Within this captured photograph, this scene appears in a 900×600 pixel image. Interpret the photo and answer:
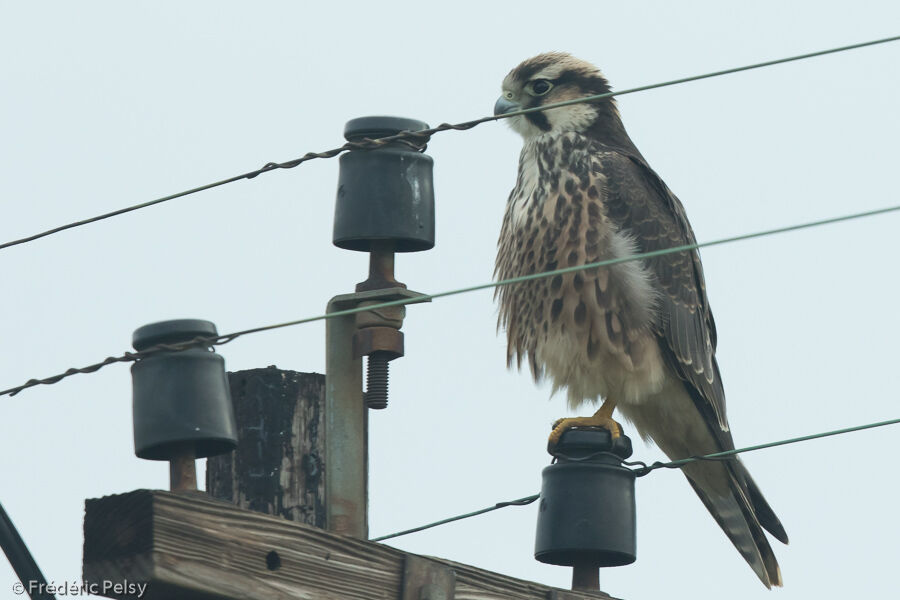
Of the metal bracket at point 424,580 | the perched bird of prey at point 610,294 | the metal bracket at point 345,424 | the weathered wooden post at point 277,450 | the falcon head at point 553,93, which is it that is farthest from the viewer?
the falcon head at point 553,93

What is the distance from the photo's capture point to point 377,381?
3883mm

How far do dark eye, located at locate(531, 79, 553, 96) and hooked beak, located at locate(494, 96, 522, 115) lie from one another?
0.34ft

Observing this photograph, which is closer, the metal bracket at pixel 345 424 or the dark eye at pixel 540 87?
the metal bracket at pixel 345 424

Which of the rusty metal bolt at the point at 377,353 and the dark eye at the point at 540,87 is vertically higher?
the dark eye at the point at 540,87

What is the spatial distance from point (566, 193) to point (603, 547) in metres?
2.25

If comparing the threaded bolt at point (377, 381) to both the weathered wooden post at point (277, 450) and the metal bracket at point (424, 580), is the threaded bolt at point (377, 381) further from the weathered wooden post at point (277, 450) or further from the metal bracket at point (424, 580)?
the metal bracket at point (424, 580)

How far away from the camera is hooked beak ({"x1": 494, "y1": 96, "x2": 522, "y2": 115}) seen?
6.50 m

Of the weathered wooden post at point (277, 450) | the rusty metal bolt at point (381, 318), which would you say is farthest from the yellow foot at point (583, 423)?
the rusty metal bolt at point (381, 318)

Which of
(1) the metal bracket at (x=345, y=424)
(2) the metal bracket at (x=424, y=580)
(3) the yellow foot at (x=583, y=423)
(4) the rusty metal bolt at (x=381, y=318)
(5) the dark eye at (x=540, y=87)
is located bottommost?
(2) the metal bracket at (x=424, y=580)

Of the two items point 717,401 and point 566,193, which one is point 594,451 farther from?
point 717,401

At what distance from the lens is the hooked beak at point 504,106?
6504mm

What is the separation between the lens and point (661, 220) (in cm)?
646

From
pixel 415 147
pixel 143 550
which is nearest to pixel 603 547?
pixel 415 147

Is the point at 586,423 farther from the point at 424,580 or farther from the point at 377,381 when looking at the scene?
the point at 424,580
